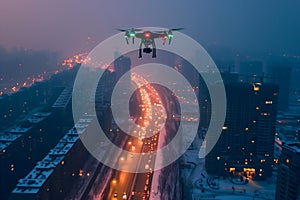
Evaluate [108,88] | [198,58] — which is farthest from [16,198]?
[198,58]

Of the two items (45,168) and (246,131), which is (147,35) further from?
(246,131)

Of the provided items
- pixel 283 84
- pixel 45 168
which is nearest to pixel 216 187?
pixel 45 168

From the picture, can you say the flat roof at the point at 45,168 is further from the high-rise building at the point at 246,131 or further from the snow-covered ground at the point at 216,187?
the high-rise building at the point at 246,131

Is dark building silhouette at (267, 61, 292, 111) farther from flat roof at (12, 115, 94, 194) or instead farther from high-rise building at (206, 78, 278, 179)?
flat roof at (12, 115, 94, 194)

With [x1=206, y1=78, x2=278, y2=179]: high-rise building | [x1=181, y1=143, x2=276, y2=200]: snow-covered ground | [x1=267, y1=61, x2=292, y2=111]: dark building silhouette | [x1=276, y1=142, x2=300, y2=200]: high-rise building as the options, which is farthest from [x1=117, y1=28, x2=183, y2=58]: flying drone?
[x1=267, y1=61, x2=292, y2=111]: dark building silhouette

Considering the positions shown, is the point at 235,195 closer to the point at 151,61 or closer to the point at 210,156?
the point at 210,156

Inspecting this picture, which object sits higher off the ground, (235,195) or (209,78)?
(209,78)
